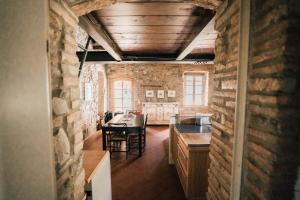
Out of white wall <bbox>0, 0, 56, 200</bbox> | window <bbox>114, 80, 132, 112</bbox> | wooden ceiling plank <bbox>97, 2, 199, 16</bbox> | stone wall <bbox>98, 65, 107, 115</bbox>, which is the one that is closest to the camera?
white wall <bbox>0, 0, 56, 200</bbox>

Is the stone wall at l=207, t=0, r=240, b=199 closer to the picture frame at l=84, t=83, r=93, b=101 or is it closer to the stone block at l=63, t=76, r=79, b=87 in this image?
the stone block at l=63, t=76, r=79, b=87

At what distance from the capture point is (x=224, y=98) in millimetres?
1443

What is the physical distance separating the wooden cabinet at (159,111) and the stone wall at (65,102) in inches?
260

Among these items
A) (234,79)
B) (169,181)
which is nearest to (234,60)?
(234,79)

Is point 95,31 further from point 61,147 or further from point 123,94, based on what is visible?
point 123,94

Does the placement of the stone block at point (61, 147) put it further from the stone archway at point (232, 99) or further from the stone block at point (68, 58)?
→ the stone block at point (68, 58)

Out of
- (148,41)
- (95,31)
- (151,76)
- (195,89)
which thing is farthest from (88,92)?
(195,89)

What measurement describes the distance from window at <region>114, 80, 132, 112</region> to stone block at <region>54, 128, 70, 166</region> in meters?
7.22

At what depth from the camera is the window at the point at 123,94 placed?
8461mm

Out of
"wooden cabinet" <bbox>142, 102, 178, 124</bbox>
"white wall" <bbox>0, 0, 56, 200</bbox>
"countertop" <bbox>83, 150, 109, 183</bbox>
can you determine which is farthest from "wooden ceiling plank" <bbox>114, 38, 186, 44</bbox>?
"wooden cabinet" <bbox>142, 102, 178, 124</bbox>

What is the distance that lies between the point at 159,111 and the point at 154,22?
6.09m

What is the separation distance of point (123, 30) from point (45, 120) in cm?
187

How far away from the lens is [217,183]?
1.56m

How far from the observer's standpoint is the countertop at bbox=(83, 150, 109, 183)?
1749mm
